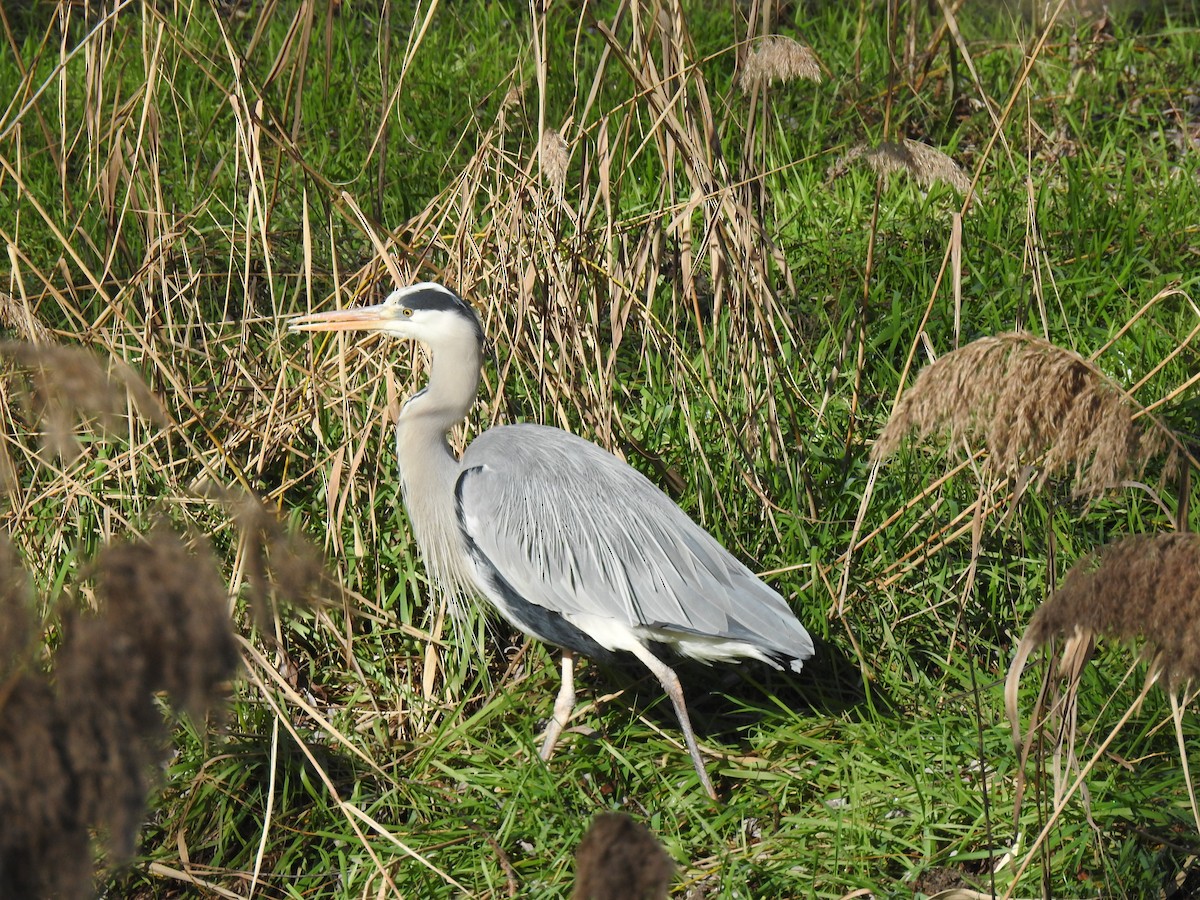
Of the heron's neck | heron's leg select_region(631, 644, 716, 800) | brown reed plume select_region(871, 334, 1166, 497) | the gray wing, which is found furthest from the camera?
the heron's neck

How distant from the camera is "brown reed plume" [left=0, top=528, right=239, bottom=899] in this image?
1.28 meters

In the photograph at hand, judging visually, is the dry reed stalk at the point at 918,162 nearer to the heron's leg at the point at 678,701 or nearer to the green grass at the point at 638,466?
the green grass at the point at 638,466

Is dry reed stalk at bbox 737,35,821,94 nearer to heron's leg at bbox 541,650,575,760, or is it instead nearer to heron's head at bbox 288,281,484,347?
heron's head at bbox 288,281,484,347

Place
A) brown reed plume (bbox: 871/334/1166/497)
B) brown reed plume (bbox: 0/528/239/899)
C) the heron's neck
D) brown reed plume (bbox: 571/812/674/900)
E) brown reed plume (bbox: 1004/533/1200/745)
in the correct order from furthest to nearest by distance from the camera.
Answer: the heron's neck < brown reed plume (bbox: 871/334/1166/497) < brown reed plume (bbox: 1004/533/1200/745) < brown reed plume (bbox: 571/812/674/900) < brown reed plume (bbox: 0/528/239/899)

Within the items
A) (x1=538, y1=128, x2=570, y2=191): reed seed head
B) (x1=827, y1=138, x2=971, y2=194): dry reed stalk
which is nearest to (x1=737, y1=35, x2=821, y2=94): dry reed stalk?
(x1=827, y1=138, x2=971, y2=194): dry reed stalk

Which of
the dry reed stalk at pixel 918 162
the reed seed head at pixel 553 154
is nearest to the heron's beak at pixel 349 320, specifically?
the reed seed head at pixel 553 154

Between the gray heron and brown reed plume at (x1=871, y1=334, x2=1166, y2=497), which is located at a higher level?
brown reed plume at (x1=871, y1=334, x2=1166, y2=497)

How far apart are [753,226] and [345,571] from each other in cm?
149

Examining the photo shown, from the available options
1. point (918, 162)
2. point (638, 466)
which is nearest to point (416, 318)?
point (638, 466)

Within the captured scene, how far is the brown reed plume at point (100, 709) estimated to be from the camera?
4.21ft

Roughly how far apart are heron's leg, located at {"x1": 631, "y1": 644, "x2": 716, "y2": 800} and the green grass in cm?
9

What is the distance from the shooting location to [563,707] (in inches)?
135

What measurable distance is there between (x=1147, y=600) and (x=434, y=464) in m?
2.09

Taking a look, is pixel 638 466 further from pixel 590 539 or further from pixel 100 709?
Result: pixel 100 709
